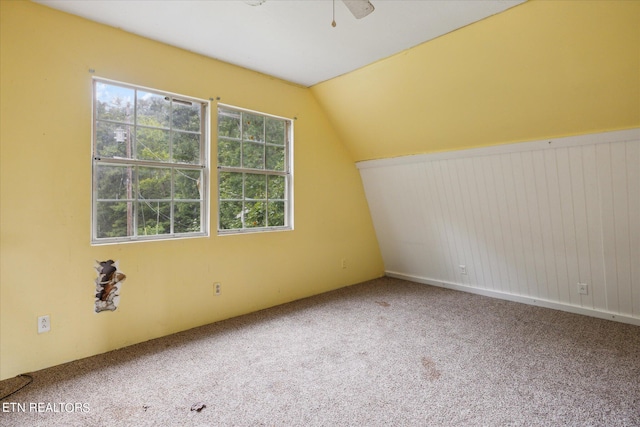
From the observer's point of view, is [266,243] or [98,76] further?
[266,243]

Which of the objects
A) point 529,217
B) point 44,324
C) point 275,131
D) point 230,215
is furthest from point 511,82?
point 44,324

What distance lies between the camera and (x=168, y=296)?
2.82 meters

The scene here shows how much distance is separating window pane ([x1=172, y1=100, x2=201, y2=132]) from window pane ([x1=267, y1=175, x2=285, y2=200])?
92 cm

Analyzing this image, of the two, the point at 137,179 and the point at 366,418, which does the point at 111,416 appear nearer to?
the point at 366,418

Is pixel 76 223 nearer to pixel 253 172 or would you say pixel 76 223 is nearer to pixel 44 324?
pixel 44 324

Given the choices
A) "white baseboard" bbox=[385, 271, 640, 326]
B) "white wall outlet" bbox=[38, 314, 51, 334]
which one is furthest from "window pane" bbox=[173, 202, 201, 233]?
"white baseboard" bbox=[385, 271, 640, 326]

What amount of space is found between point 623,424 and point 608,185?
1.88 metres

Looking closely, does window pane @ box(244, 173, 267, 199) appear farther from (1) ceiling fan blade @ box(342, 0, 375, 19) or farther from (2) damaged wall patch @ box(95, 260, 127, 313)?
(1) ceiling fan blade @ box(342, 0, 375, 19)

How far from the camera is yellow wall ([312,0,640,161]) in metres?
2.21

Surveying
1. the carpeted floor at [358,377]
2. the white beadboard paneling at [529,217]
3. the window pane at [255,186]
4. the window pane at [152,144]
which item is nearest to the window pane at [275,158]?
Result: the window pane at [255,186]

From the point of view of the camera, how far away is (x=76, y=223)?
2396mm

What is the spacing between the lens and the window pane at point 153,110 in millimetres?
2740

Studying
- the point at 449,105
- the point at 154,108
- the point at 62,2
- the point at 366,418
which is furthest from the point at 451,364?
the point at 62,2

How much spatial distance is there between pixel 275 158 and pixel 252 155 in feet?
0.95
